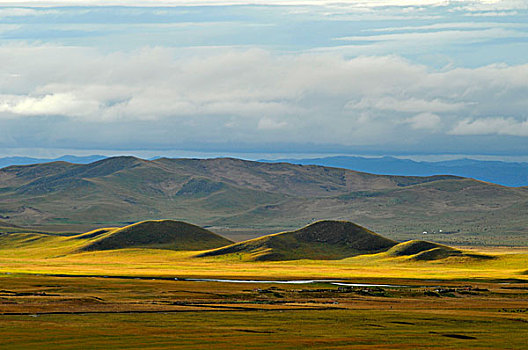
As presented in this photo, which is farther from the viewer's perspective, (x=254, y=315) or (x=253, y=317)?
(x=254, y=315)

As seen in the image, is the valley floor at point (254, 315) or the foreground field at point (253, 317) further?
the valley floor at point (254, 315)

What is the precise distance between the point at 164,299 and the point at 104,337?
40304mm

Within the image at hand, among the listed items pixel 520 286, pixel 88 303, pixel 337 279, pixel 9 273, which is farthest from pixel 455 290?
pixel 9 273

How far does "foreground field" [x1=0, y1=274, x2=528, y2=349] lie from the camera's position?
67.9 meters

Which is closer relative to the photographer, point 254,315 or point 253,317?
point 253,317

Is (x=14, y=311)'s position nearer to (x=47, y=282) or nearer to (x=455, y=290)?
(x=47, y=282)

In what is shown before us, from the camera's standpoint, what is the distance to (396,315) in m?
90.4

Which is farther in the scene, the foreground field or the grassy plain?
the grassy plain

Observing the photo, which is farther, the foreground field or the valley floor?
the valley floor

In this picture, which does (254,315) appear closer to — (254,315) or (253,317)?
(254,315)

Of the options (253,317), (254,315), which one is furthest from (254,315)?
(253,317)

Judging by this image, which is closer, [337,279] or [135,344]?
[135,344]

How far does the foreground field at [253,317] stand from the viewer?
2675 inches

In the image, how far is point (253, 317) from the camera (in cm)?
8631
